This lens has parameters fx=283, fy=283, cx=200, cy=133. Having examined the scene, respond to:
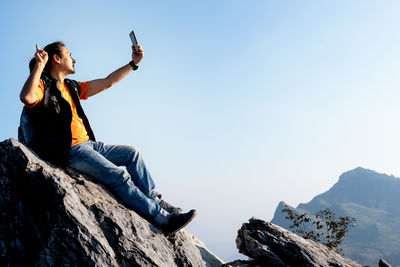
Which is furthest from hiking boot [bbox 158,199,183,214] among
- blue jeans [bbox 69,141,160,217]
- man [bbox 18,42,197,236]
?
blue jeans [bbox 69,141,160,217]

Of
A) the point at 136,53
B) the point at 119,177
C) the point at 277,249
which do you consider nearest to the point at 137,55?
the point at 136,53

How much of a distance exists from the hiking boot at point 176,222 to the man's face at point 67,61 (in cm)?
382

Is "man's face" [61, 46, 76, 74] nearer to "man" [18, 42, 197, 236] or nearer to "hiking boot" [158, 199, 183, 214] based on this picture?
"man" [18, 42, 197, 236]

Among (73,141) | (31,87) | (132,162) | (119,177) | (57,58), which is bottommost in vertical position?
(119,177)

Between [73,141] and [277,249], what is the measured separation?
206 inches

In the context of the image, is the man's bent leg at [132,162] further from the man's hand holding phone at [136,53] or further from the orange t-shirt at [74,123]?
the man's hand holding phone at [136,53]

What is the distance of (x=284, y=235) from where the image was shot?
Result: 23.7 feet

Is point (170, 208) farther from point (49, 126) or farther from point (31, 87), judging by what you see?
point (31, 87)

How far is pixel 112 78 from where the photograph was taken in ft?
22.4

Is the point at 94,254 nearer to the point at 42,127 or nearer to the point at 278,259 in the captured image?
the point at 42,127

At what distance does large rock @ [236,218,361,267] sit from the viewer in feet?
21.6

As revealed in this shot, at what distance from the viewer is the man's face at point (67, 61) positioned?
5.98m

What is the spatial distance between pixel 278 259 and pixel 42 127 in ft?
19.2

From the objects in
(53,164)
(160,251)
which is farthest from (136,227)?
(53,164)
